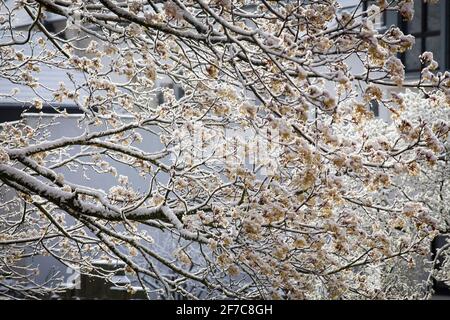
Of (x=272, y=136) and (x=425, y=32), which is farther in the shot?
(x=425, y=32)

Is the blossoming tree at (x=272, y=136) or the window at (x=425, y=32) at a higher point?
the window at (x=425, y=32)

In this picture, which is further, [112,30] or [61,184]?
[61,184]

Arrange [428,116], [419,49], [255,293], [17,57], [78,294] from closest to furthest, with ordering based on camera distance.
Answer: [255,293]
[17,57]
[78,294]
[428,116]
[419,49]

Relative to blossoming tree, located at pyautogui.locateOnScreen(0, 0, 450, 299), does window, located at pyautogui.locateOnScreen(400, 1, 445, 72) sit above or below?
above

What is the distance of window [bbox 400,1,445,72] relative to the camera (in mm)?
6574

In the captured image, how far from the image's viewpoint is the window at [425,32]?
6574mm

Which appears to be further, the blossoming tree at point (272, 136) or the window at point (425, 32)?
the window at point (425, 32)

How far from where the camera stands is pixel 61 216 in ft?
10.3

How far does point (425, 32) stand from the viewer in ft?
21.8

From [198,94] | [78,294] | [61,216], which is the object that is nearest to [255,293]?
[198,94]

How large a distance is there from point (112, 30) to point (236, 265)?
817mm

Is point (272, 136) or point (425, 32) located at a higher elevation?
point (425, 32)

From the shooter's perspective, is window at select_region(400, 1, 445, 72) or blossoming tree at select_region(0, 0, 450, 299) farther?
window at select_region(400, 1, 445, 72)
